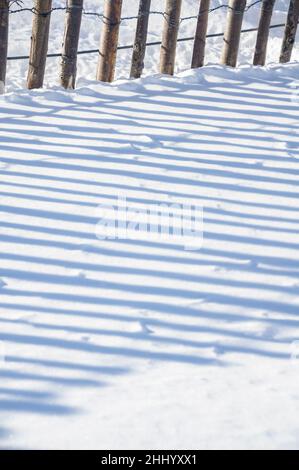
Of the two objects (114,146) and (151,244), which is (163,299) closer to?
(151,244)

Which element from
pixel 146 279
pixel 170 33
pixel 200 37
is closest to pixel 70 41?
pixel 170 33

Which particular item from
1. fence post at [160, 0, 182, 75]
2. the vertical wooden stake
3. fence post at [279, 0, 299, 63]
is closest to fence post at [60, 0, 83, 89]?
fence post at [160, 0, 182, 75]

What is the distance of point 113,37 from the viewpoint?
6766 millimetres

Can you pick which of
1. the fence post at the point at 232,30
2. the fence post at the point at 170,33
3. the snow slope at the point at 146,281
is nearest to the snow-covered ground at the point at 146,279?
the snow slope at the point at 146,281

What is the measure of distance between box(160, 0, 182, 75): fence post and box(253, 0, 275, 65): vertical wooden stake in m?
0.96

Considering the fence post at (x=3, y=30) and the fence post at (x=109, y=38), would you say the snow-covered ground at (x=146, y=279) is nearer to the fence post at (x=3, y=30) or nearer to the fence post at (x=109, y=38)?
the fence post at (x=3, y=30)

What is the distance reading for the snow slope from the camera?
2.97 m

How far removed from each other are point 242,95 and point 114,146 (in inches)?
69.8

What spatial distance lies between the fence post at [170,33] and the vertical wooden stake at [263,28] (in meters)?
0.96

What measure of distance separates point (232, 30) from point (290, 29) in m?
0.77

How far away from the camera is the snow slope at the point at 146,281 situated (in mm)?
2971

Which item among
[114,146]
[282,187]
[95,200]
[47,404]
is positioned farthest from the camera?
[114,146]
